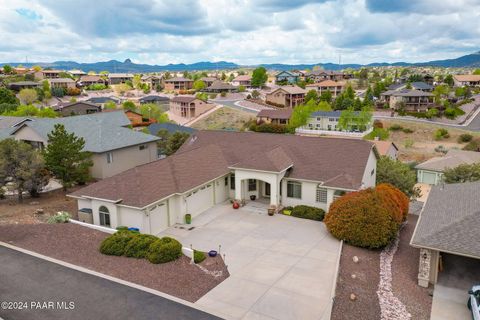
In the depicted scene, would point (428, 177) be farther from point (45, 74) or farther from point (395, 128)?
point (45, 74)

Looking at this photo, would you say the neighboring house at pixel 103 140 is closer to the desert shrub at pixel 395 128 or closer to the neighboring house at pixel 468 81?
the desert shrub at pixel 395 128

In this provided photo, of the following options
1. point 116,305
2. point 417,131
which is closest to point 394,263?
point 116,305

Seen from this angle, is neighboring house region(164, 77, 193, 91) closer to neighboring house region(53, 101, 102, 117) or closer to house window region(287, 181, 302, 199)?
neighboring house region(53, 101, 102, 117)

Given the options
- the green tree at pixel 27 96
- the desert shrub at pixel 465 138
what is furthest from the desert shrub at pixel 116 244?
the green tree at pixel 27 96

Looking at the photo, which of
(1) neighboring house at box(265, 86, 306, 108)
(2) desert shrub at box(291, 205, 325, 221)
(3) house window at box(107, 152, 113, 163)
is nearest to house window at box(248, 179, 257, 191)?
(2) desert shrub at box(291, 205, 325, 221)

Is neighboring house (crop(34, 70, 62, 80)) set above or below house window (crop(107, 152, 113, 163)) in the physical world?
above

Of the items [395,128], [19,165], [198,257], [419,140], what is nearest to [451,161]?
[419,140]
